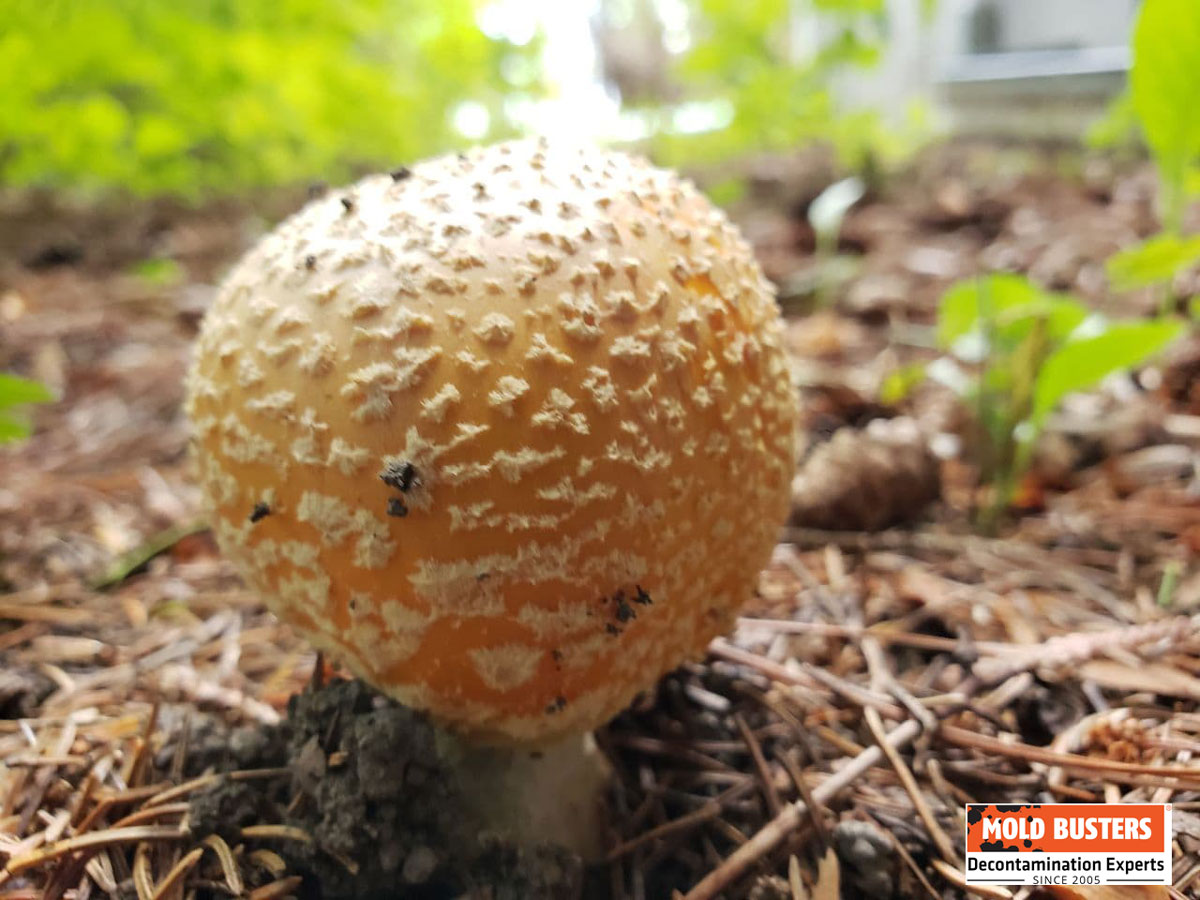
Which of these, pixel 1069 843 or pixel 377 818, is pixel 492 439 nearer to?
pixel 377 818

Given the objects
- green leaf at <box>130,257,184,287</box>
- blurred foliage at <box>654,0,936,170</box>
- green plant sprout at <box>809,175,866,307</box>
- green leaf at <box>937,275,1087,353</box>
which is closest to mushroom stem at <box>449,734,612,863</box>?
green leaf at <box>937,275,1087,353</box>

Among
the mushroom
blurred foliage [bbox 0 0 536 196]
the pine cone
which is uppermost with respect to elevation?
blurred foliage [bbox 0 0 536 196]

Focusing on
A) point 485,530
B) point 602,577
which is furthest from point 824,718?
point 485,530

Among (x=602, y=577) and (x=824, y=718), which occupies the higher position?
(x=602, y=577)

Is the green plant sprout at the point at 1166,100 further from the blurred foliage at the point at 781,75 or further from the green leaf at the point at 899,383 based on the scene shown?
the blurred foliage at the point at 781,75

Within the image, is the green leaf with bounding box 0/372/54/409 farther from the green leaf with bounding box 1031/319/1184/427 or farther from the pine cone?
the green leaf with bounding box 1031/319/1184/427

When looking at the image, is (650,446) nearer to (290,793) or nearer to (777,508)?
(777,508)
